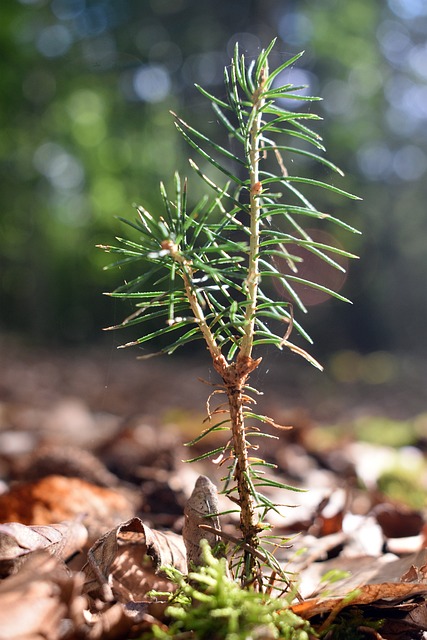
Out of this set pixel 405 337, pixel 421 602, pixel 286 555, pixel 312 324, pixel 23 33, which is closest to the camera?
pixel 421 602

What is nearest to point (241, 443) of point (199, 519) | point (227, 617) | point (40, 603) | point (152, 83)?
point (199, 519)

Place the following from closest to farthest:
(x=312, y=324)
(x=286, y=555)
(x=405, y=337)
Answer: (x=286, y=555) < (x=312, y=324) < (x=405, y=337)

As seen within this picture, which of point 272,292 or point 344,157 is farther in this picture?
point 344,157

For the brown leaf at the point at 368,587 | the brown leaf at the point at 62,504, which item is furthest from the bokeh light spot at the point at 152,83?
the brown leaf at the point at 368,587

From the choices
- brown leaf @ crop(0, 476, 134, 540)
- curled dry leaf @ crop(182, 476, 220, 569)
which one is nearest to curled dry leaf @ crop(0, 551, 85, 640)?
curled dry leaf @ crop(182, 476, 220, 569)

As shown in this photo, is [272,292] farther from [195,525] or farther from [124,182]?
[124,182]

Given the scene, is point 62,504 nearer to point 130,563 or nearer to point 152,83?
point 130,563

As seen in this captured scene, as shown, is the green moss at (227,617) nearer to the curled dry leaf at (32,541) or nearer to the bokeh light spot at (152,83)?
the curled dry leaf at (32,541)

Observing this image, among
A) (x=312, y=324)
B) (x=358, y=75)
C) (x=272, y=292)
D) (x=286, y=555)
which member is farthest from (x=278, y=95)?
(x=358, y=75)

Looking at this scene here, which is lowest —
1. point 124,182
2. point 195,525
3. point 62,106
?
point 195,525
